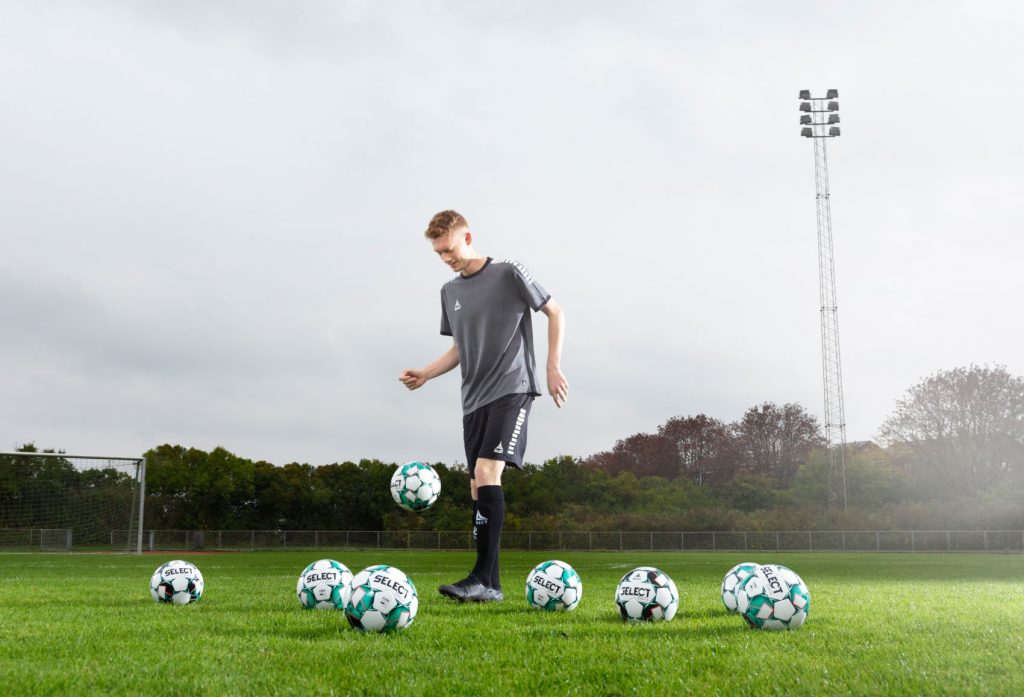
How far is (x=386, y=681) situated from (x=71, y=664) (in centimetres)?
150

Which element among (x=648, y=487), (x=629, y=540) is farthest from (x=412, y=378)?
(x=648, y=487)

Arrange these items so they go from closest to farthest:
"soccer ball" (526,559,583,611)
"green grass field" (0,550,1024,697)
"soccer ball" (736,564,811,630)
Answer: "green grass field" (0,550,1024,697), "soccer ball" (736,564,811,630), "soccer ball" (526,559,583,611)

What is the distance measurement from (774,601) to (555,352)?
260 centimetres

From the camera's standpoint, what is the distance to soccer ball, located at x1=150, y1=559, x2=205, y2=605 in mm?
6789

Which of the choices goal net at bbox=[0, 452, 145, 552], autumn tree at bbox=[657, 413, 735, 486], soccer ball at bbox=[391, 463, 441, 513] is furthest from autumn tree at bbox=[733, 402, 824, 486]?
soccer ball at bbox=[391, 463, 441, 513]

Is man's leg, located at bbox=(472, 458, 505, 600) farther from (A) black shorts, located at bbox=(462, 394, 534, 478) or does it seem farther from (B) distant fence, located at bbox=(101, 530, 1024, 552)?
(B) distant fence, located at bbox=(101, 530, 1024, 552)

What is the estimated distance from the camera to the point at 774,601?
4.95m

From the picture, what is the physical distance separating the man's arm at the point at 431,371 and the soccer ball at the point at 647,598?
2.64m

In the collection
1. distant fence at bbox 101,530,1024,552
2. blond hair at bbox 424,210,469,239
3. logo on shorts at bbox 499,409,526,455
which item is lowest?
distant fence at bbox 101,530,1024,552

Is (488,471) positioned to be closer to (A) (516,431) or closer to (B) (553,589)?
(A) (516,431)

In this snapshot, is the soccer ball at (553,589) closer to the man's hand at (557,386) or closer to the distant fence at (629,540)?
the man's hand at (557,386)

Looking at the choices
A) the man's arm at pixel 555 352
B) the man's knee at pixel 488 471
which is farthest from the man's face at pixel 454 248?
the man's knee at pixel 488 471

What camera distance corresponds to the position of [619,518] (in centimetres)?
4541

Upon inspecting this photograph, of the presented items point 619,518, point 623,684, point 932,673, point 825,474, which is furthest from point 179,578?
point 825,474
